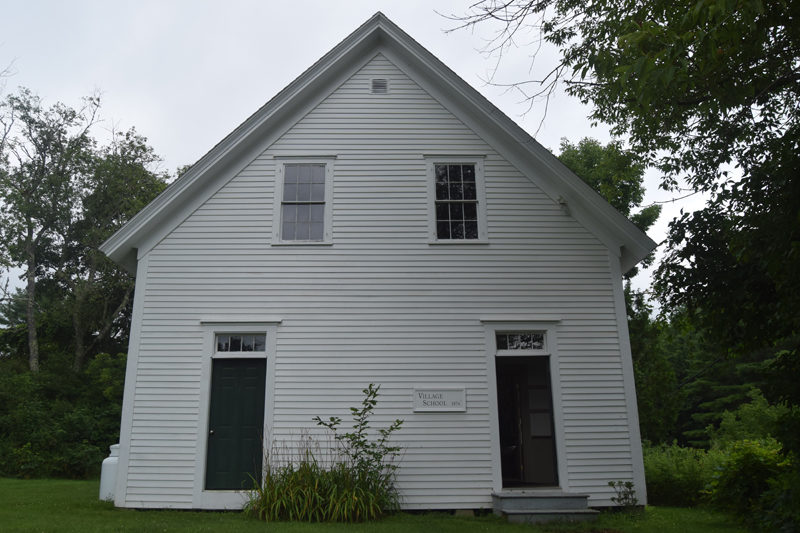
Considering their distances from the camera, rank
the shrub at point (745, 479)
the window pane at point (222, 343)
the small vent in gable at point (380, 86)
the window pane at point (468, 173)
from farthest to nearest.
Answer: the small vent in gable at point (380, 86), the window pane at point (468, 173), the window pane at point (222, 343), the shrub at point (745, 479)

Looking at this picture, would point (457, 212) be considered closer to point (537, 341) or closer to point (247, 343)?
point (537, 341)

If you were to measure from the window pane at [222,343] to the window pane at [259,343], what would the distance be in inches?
16.9

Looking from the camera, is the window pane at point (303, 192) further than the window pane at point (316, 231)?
Yes

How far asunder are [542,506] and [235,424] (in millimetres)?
4592

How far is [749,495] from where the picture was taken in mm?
7355

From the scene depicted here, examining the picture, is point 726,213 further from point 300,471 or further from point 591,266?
point 300,471

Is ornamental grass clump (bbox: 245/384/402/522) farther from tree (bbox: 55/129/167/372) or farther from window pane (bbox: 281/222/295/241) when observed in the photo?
tree (bbox: 55/129/167/372)

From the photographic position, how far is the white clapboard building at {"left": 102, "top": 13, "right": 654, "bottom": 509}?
827cm

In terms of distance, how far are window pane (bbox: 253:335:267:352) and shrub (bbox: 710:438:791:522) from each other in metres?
6.85

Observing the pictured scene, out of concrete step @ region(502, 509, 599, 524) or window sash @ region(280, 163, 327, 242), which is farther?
window sash @ region(280, 163, 327, 242)

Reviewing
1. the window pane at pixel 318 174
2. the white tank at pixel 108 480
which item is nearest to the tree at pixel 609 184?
the window pane at pixel 318 174

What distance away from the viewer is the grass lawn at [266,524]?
6574 millimetres

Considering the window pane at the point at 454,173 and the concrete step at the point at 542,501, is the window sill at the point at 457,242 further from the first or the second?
the concrete step at the point at 542,501

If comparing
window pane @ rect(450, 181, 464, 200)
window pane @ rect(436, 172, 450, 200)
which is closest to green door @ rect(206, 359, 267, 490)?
window pane @ rect(436, 172, 450, 200)
